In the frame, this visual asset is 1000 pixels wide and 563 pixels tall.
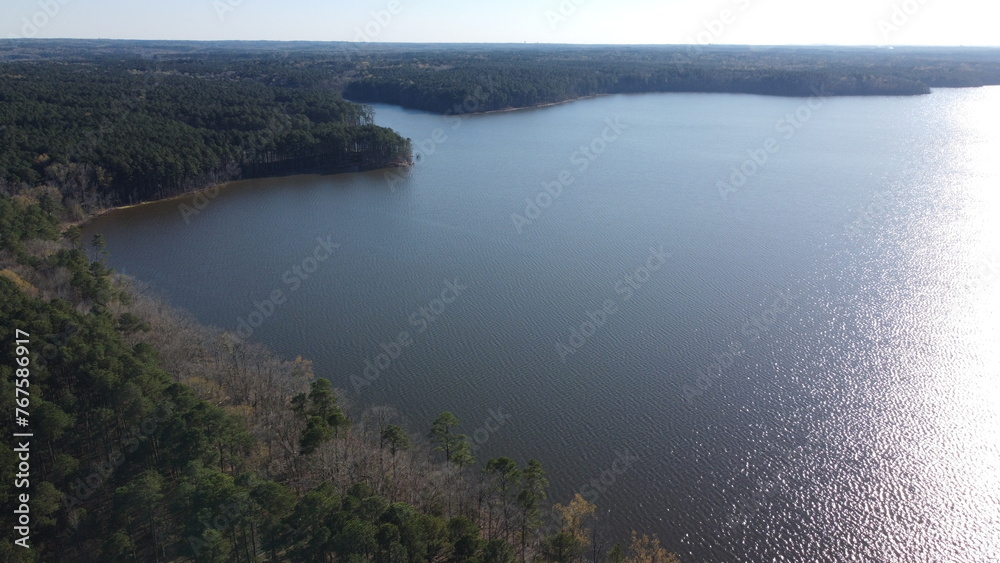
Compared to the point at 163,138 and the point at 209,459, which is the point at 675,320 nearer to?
the point at 209,459

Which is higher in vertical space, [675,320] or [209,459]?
[209,459]

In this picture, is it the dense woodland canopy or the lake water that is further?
the lake water

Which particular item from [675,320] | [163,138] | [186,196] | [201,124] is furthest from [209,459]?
[201,124]

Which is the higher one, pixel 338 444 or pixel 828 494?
pixel 338 444

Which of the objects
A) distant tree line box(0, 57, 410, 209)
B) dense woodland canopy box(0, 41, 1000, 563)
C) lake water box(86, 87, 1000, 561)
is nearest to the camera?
dense woodland canopy box(0, 41, 1000, 563)

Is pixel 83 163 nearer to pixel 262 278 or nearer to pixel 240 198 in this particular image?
pixel 240 198

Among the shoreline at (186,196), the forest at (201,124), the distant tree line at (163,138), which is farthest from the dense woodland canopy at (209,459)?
the forest at (201,124)

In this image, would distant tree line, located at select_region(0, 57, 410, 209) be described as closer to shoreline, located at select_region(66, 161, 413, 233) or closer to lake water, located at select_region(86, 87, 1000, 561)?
shoreline, located at select_region(66, 161, 413, 233)

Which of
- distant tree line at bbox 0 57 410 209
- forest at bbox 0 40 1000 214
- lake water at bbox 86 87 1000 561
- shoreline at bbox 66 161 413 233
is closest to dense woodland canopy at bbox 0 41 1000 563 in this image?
lake water at bbox 86 87 1000 561

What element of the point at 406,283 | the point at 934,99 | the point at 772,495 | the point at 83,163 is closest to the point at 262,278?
the point at 406,283
